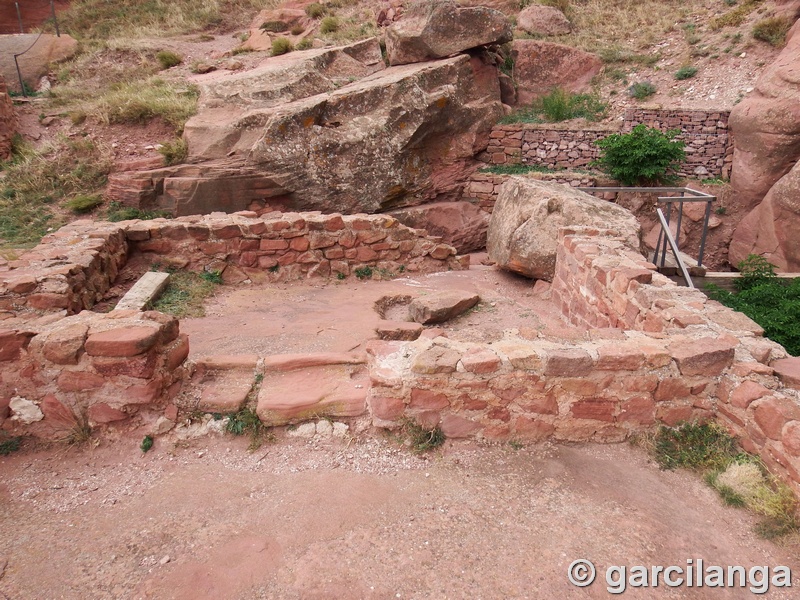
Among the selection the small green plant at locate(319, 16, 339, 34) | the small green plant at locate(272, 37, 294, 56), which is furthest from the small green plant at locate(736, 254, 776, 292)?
the small green plant at locate(319, 16, 339, 34)

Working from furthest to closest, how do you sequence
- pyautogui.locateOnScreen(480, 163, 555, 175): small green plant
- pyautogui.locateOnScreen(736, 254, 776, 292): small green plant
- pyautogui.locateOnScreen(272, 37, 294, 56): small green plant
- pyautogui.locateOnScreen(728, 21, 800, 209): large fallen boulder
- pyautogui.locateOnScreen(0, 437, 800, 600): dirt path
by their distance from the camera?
pyautogui.locateOnScreen(272, 37, 294, 56): small green plant
pyautogui.locateOnScreen(480, 163, 555, 175): small green plant
pyautogui.locateOnScreen(728, 21, 800, 209): large fallen boulder
pyautogui.locateOnScreen(736, 254, 776, 292): small green plant
pyautogui.locateOnScreen(0, 437, 800, 600): dirt path

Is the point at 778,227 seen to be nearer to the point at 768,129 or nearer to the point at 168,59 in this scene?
the point at 768,129

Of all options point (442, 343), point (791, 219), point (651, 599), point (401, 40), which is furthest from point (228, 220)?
point (791, 219)

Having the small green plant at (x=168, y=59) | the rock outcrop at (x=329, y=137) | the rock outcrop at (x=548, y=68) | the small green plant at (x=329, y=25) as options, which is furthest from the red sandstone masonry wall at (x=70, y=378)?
the small green plant at (x=329, y=25)

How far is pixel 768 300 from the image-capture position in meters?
8.50

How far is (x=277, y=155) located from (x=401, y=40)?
5183 millimetres

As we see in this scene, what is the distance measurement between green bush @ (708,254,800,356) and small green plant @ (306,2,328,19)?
47.3 ft

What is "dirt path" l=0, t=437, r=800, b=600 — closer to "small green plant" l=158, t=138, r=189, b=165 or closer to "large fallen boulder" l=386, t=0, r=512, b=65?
"small green plant" l=158, t=138, r=189, b=165

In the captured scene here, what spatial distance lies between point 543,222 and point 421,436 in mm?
4822

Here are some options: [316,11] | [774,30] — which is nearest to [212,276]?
[316,11]

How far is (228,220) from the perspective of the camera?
23.0 feet

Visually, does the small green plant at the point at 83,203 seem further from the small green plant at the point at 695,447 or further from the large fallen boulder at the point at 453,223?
the small green plant at the point at 695,447

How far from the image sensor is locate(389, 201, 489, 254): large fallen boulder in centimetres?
1151

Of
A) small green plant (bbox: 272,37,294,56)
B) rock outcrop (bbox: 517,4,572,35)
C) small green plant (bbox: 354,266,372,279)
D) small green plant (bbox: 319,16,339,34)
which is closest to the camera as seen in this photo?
small green plant (bbox: 354,266,372,279)
